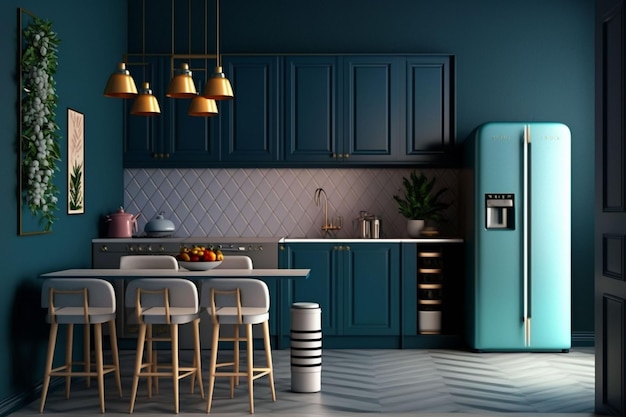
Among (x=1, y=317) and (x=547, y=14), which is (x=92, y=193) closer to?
(x=1, y=317)

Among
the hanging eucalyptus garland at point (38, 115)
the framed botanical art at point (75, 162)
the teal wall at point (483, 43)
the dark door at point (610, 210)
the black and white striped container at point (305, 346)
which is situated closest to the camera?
the dark door at point (610, 210)

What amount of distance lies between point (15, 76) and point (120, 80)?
61 cm

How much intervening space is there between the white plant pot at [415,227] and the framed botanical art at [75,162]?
8.90ft

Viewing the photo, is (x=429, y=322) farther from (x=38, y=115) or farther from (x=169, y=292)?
(x=38, y=115)

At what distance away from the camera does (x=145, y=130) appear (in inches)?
292

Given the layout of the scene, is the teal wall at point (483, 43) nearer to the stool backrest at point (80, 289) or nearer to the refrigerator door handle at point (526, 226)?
the refrigerator door handle at point (526, 226)

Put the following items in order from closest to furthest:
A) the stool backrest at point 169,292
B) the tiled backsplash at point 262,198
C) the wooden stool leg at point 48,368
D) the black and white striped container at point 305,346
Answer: the stool backrest at point 169,292, the wooden stool leg at point 48,368, the black and white striped container at point 305,346, the tiled backsplash at point 262,198

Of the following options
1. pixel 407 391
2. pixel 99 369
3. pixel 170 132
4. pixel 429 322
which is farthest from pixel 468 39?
pixel 99 369

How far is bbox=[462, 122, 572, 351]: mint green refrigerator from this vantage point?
22.1ft

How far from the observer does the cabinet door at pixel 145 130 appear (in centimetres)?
738

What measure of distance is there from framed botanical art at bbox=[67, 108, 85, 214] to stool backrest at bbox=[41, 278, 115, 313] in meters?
1.29

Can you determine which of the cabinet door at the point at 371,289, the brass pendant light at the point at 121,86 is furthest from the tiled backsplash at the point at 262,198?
the brass pendant light at the point at 121,86

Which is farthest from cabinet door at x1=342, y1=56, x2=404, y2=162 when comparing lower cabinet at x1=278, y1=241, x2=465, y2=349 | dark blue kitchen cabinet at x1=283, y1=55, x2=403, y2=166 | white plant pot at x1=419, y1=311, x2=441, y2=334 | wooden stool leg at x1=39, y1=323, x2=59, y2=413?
wooden stool leg at x1=39, y1=323, x2=59, y2=413

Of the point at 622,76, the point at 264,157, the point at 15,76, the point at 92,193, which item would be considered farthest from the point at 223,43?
the point at 622,76
